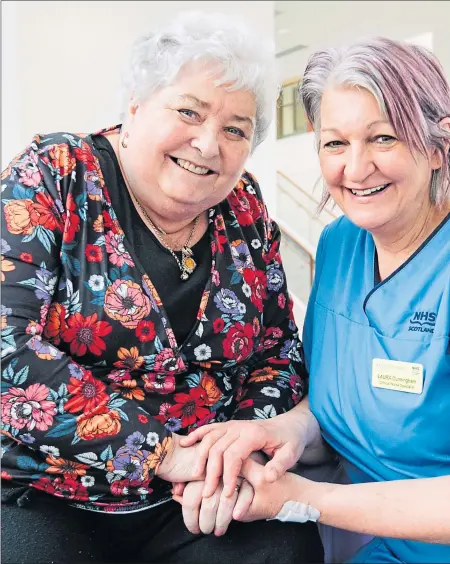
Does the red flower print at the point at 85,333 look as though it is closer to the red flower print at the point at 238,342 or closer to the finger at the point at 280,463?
the red flower print at the point at 238,342

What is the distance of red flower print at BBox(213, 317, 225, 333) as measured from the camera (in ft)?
4.29

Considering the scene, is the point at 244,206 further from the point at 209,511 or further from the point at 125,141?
the point at 209,511

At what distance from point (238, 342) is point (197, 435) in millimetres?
241

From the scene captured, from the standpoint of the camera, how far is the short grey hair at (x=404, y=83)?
1.16m

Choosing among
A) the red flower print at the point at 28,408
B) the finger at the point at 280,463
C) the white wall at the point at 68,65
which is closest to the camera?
the red flower print at the point at 28,408

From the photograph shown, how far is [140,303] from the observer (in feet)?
3.97

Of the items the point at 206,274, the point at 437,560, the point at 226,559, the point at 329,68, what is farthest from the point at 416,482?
the point at 329,68

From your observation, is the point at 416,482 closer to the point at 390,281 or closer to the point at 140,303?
the point at 390,281

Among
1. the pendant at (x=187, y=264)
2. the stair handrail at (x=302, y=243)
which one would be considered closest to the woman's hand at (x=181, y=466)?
the pendant at (x=187, y=264)

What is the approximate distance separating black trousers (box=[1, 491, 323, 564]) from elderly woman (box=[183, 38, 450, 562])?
7 cm

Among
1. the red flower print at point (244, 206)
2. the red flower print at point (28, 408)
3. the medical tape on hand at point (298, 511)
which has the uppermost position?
the red flower print at point (244, 206)

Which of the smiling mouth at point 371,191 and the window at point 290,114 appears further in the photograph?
the window at point 290,114

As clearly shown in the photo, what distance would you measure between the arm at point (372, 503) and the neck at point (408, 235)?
0.45 m

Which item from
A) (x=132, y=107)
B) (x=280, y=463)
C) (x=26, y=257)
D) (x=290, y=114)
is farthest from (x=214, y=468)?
(x=290, y=114)
